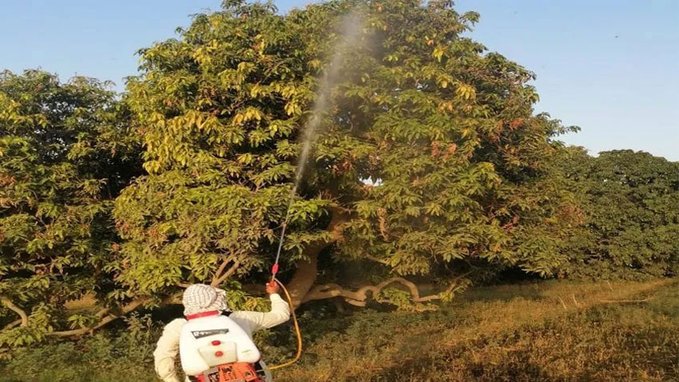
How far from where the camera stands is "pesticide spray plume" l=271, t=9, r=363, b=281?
979 centimetres

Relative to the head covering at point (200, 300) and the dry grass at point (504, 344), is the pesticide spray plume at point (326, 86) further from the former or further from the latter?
the head covering at point (200, 300)

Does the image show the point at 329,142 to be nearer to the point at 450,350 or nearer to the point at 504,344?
the point at 450,350

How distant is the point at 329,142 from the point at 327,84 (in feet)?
3.38

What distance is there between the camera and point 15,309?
35.1ft

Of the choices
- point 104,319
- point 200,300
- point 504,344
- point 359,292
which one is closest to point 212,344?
point 200,300

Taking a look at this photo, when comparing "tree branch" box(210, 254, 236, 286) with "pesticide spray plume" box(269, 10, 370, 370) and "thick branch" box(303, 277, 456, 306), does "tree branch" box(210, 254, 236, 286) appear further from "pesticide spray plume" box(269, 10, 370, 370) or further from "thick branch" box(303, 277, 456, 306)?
"thick branch" box(303, 277, 456, 306)

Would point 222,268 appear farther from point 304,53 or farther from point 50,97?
point 50,97

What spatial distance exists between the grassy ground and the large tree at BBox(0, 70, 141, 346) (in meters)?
0.93

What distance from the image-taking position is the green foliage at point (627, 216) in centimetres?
→ 2561

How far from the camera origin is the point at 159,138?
32.8ft

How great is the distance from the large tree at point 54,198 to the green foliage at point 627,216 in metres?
20.0

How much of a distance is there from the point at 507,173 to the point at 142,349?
7.49 metres

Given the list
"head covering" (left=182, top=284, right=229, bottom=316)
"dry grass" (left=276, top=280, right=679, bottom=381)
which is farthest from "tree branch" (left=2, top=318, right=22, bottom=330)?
"head covering" (left=182, top=284, right=229, bottom=316)

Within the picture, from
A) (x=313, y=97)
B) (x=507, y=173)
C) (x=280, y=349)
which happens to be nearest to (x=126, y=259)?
(x=280, y=349)
